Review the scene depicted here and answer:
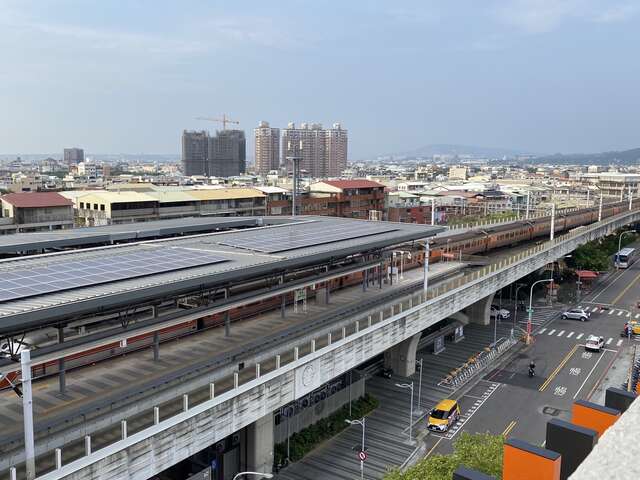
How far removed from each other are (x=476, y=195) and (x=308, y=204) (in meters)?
48.7

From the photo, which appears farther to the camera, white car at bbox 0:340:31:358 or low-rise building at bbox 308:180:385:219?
low-rise building at bbox 308:180:385:219

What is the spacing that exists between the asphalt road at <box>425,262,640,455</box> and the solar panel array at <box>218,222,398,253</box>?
11.9 meters

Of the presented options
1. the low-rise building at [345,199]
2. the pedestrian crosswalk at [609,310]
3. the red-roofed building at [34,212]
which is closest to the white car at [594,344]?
the pedestrian crosswalk at [609,310]

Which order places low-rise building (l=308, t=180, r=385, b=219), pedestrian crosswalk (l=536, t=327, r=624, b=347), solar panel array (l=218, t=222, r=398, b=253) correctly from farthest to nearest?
1. low-rise building (l=308, t=180, r=385, b=219)
2. pedestrian crosswalk (l=536, t=327, r=624, b=347)
3. solar panel array (l=218, t=222, r=398, b=253)

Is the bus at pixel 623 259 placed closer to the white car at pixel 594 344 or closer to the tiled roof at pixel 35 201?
the white car at pixel 594 344

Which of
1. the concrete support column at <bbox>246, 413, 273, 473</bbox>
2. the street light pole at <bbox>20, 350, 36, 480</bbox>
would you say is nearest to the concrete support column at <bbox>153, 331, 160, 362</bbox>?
the concrete support column at <bbox>246, 413, 273, 473</bbox>

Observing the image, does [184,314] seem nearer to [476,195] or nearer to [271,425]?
[271,425]

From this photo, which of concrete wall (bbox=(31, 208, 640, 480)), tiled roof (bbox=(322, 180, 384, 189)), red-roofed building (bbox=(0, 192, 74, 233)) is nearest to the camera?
concrete wall (bbox=(31, 208, 640, 480))

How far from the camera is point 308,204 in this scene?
87.2m

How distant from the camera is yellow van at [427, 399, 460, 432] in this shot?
31.2m

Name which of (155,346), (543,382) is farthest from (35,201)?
(543,382)

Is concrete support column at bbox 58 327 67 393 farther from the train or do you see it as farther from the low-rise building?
the low-rise building

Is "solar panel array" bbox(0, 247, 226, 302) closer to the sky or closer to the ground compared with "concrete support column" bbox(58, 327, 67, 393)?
closer to the sky

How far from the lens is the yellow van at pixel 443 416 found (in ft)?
103
